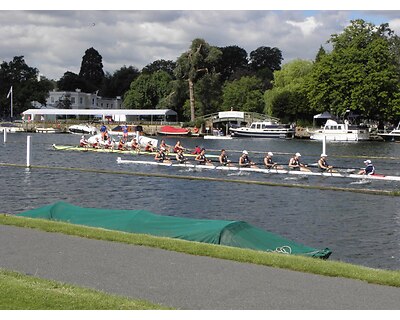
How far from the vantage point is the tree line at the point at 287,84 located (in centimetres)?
9456

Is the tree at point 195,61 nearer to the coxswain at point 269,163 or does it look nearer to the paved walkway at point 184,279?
the coxswain at point 269,163

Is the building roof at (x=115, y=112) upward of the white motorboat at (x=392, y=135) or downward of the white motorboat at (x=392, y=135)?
upward

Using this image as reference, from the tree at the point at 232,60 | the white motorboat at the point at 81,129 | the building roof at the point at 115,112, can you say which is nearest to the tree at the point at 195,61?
the building roof at the point at 115,112

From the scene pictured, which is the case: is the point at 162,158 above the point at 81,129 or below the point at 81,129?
below

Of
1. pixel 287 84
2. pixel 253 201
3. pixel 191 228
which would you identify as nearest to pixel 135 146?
pixel 253 201

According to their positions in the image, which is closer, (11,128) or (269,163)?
(269,163)

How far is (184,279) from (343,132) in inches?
3454

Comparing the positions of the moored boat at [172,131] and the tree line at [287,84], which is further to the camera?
the moored boat at [172,131]

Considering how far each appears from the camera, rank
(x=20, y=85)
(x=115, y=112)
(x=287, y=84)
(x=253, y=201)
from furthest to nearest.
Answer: (x=20, y=85) → (x=115, y=112) → (x=287, y=84) → (x=253, y=201)

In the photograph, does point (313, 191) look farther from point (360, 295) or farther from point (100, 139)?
point (100, 139)

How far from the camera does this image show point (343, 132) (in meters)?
96.3

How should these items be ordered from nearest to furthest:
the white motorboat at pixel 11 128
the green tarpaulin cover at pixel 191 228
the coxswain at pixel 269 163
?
the green tarpaulin cover at pixel 191 228 → the coxswain at pixel 269 163 → the white motorboat at pixel 11 128

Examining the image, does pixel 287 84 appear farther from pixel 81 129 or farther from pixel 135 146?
pixel 135 146

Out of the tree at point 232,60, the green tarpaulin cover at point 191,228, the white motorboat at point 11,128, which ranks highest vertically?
the tree at point 232,60
